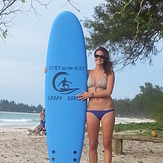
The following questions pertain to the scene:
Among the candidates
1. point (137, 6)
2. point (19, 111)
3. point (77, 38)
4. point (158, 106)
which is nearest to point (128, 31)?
point (137, 6)

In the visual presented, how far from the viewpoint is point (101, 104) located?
357cm

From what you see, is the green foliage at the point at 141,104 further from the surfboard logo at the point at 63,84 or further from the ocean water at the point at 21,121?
the surfboard logo at the point at 63,84

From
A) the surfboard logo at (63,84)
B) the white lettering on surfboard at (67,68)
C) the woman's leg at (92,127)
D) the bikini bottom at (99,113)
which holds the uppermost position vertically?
the white lettering on surfboard at (67,68)

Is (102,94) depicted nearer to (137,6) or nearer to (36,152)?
(36,152)

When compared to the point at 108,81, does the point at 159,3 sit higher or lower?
higher

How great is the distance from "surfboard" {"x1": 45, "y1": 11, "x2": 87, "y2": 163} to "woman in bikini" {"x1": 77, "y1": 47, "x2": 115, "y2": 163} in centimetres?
25

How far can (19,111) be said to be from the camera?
1711 inches

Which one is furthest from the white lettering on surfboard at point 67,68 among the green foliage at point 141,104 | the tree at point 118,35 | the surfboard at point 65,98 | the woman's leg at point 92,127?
the green foliage at point 141,104

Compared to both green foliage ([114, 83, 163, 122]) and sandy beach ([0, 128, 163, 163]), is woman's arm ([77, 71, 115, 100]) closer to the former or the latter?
sandy beach ([0, 128, 163, 163])

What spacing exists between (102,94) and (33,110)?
41293 millimetres

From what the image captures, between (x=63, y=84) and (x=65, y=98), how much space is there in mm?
144

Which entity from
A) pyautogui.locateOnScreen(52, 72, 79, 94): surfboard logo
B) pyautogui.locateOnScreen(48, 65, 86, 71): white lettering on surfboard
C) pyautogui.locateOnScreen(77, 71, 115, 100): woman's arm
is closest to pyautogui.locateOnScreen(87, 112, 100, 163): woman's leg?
pyautogui.locateOnScreen(77, 71, 115, 100): woman's arm

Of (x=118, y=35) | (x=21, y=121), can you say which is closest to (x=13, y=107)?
(x=21, y=121)

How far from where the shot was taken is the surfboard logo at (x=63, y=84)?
3.91 metres
